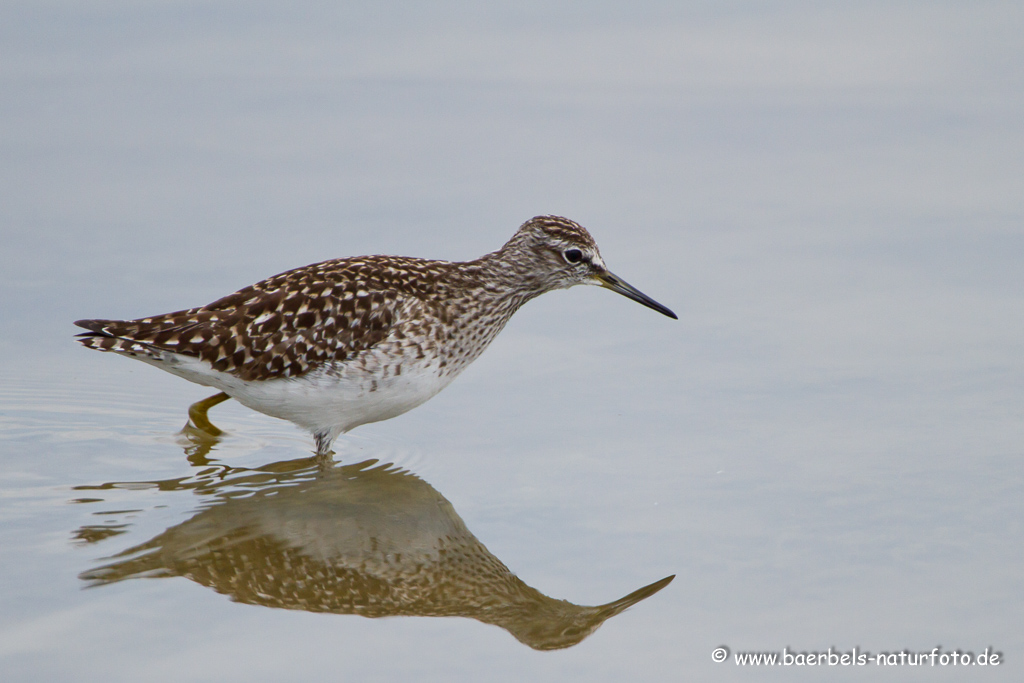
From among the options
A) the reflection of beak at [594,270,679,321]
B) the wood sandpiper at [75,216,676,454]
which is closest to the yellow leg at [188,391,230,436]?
the wood sandpiper at [75,216,676,454]

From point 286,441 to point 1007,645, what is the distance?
5.84 meters

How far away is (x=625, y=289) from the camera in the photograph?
35.1 feet

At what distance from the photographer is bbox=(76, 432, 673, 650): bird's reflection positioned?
761cm

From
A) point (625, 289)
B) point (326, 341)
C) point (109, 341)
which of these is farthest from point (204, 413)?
point (625, 289)

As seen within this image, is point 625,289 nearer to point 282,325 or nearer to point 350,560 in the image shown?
point 282,325

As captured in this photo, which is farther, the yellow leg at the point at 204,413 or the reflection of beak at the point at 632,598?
the yellow leg at the point at 204,413

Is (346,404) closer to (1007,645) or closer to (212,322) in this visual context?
(212,322)

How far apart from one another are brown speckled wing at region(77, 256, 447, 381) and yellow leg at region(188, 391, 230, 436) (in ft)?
2.70

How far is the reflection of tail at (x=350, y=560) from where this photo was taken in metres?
7.60

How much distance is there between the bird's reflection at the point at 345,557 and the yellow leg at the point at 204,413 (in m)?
0.80

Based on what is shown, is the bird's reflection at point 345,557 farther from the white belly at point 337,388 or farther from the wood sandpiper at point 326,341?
the wood sandpiper at point 326,341

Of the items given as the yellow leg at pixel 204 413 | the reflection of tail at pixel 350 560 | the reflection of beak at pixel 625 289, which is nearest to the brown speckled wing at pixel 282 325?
the yellow leg at pixel 204 413

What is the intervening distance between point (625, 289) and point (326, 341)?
2.69 m

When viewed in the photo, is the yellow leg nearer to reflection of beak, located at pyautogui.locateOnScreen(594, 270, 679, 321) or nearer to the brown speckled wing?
the brown speckled wing
